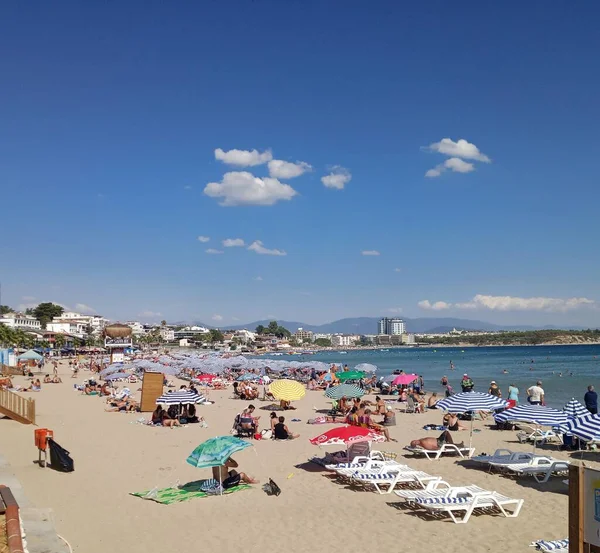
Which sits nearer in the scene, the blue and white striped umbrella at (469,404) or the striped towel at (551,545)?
the striped towel at (551,545)

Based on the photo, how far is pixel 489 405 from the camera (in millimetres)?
13320

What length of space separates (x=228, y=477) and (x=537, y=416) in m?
6.67

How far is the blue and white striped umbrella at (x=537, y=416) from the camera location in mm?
12148

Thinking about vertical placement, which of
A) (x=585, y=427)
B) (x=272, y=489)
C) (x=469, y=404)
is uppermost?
(x=469, y=404)

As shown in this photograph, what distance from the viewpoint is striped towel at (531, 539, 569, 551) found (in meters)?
7.06

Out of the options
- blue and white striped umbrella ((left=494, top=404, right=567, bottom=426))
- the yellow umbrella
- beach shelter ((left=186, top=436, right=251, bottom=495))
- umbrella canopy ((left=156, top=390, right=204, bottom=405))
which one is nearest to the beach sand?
beach shelter ((left=186, top=436, right=251, bottom=495))

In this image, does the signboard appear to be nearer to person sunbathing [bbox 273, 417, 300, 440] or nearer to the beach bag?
the beach bag

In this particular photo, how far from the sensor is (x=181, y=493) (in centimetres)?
1013

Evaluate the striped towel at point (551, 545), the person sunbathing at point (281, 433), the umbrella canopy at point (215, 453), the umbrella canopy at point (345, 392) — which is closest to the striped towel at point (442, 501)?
the striped towel at point (551, 545)

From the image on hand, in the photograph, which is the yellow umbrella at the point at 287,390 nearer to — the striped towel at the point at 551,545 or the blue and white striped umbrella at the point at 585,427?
the blue and white striped umbrella at the point at 585,427

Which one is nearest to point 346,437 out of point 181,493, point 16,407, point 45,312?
point 181,493

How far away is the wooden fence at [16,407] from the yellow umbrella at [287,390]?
7.71 m

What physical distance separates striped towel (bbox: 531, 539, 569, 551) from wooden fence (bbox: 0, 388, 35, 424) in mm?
15431

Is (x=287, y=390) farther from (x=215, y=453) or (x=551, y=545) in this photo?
(x=551, y=545)
